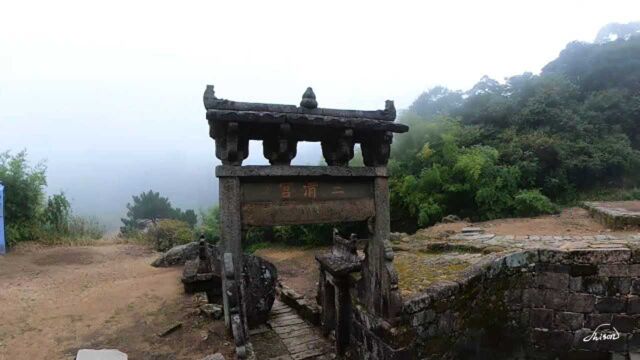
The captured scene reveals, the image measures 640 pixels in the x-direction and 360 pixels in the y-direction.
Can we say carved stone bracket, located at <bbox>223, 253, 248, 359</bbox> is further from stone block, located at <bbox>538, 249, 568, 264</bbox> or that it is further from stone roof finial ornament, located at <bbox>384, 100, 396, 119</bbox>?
stone block, located at <bbox>538, 249, 568, 264</bbox>

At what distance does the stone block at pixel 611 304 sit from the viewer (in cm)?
570

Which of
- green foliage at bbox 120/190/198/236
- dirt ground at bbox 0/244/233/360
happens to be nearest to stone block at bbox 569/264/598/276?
dirt ground at bbox 0/244/233/360

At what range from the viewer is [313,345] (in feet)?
22.0

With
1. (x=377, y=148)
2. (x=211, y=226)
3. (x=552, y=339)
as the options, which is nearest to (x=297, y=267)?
(x=211, y=226)

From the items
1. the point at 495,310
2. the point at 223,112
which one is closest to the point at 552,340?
the point at 495,310

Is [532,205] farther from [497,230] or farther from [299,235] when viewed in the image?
[299,235]

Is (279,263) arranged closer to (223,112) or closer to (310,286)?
(310,286)

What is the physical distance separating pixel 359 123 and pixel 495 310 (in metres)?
3.97

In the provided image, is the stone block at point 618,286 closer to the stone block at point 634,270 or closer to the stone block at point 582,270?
the stone block at point 634,270

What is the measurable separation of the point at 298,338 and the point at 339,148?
4196mm

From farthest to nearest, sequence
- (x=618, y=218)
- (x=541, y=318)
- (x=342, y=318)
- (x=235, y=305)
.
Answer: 1. (x=618, y=218)
2. (x=342, y=318)
3. (x=541, y=318)
4. (x=235, y=305)

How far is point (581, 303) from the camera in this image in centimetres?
581

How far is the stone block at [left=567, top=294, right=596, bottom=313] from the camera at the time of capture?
576 cm

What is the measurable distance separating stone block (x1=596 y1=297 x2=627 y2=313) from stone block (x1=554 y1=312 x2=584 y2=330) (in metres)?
0.35
